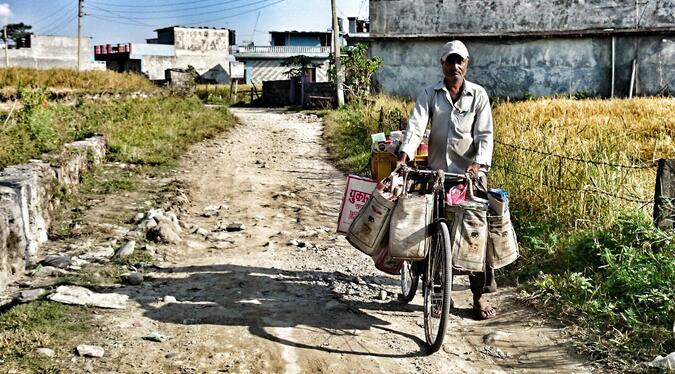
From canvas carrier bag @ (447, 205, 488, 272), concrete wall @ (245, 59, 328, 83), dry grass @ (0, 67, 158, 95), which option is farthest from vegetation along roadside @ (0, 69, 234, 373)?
concrete wall @ (245, 59, 328, 83)

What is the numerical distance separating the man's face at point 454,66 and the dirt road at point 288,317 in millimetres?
1827

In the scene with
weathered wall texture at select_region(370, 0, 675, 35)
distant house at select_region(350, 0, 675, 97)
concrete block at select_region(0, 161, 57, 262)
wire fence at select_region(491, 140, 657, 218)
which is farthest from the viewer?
distant house at select_region(350, 0, 675, 97)

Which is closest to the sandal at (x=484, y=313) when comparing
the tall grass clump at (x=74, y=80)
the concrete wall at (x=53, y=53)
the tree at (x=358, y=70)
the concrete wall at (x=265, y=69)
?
the tree at (x=358, y=70)

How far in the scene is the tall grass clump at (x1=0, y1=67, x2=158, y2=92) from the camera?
2528 cm

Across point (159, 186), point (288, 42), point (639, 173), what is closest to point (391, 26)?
point (159, 186)

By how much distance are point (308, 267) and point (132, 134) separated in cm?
881

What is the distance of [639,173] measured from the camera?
6.65 meters

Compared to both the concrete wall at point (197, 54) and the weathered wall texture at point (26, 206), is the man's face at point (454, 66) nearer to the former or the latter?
the weathered wall texture at point (26, 206)

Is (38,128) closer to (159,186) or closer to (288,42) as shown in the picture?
(159,186)

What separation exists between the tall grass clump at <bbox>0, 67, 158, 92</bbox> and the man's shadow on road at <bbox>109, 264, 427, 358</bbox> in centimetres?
2039

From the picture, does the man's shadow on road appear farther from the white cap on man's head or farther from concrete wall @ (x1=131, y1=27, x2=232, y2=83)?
concrete wall @ (x1=131, y1=27, x2=232, y2=83)

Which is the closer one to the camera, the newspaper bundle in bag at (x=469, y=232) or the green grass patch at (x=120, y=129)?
the newspaper bundle in bag at (x=469, y=232)

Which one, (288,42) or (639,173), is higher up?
(288,42)

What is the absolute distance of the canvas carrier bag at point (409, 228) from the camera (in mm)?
4367
